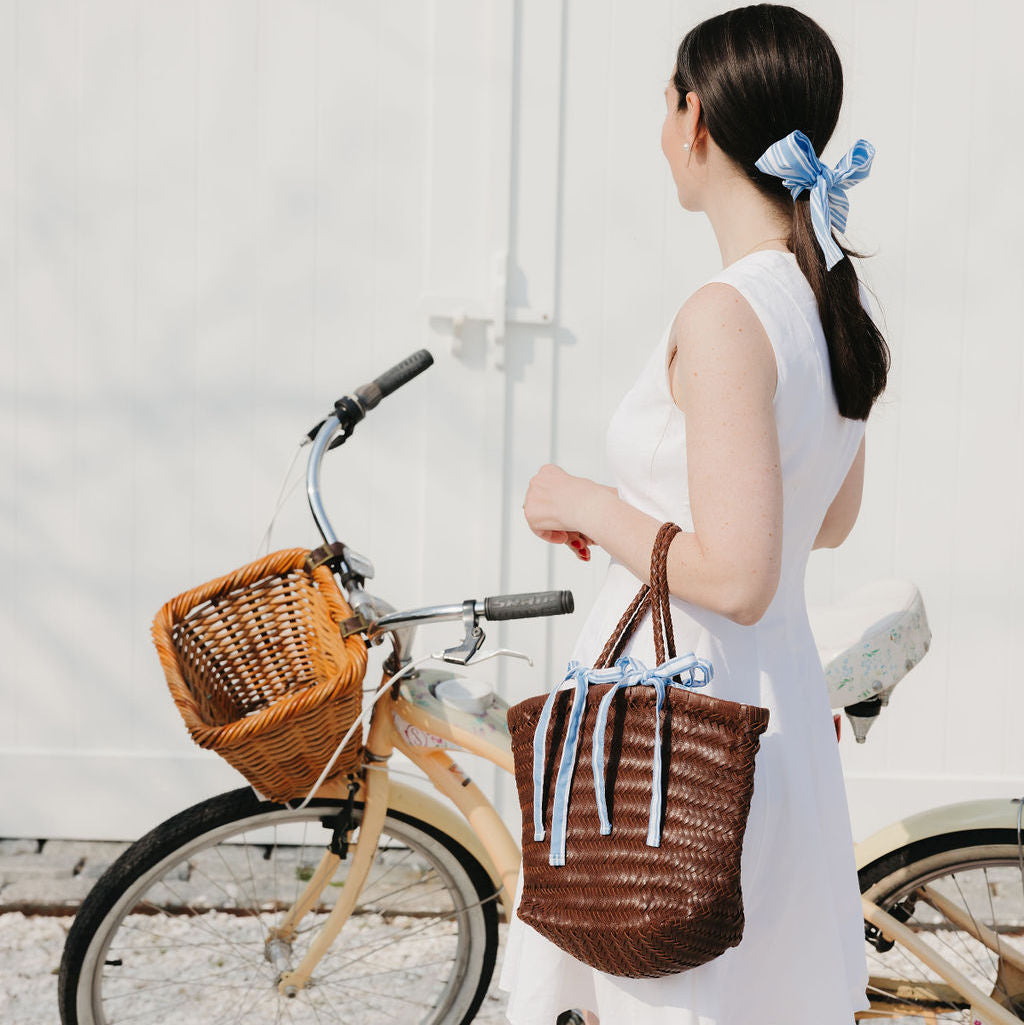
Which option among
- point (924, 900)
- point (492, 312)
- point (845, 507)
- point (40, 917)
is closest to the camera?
point (845, 507)

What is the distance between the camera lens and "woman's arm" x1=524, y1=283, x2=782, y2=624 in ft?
3.75

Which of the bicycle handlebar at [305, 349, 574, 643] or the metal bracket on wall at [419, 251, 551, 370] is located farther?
the metal bracket on wall at [419, 251, 551, 370]

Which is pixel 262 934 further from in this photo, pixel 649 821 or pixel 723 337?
pixel 723 337

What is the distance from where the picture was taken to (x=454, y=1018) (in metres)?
2.11

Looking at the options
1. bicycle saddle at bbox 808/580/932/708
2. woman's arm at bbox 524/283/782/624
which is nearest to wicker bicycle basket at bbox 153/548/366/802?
woman's arm at bbox 524/283/782/624

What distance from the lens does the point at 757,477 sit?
1142mm

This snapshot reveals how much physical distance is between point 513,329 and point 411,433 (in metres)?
0.37

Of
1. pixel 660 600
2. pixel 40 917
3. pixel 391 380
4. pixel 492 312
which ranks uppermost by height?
pixel 492 312

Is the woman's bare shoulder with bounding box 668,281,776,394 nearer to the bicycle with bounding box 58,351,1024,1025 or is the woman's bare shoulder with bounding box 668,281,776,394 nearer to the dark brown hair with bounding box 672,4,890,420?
the dark brown hair with bounding box 672,4,890,420

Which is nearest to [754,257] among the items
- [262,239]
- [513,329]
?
[513,329]

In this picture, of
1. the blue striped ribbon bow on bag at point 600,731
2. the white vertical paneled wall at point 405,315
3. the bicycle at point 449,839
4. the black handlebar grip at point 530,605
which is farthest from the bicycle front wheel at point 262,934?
the blue striped ribbon bow on bag at point 600,731

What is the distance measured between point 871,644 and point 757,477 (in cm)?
75

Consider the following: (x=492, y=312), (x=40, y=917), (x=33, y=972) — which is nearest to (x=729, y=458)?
(x=492, y=312)

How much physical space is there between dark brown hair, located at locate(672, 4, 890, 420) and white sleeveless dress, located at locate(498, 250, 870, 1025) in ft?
0.08
